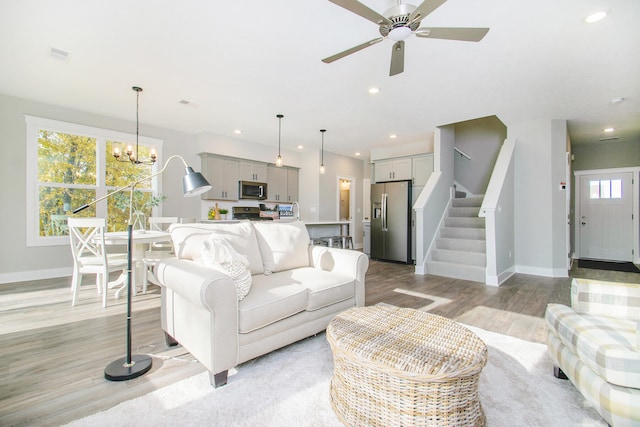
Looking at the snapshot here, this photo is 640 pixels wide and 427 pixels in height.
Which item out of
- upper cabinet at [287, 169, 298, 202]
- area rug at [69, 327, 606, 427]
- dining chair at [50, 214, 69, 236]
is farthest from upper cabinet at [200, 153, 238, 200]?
area rug at [69, 327, 606, 427]

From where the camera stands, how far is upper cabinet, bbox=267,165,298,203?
6949 mm

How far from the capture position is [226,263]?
1964 millimetres

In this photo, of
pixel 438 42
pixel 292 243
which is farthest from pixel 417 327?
pixel 438 42

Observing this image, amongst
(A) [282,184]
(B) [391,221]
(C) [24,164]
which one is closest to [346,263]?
(B) [391,221]

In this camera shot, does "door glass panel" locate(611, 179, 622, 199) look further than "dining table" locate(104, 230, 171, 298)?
Yes

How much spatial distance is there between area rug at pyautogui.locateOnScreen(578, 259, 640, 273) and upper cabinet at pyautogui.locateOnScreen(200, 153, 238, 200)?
742 centimetres

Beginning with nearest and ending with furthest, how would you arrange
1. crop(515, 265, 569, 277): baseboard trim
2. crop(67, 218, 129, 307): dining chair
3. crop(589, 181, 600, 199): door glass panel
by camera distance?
1. crop(67, 218, 129, 307): dining chair
2. crop(515, 265, 569, 277): baseboard trim
3. crop(589, 181, 600, 199): door glass panel

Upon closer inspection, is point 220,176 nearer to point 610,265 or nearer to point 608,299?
point 608,299

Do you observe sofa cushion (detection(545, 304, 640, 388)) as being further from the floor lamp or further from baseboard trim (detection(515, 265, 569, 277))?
baseboard trim (detection(515, 265, 569, 277))

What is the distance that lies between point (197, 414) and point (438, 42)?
3.44 meters

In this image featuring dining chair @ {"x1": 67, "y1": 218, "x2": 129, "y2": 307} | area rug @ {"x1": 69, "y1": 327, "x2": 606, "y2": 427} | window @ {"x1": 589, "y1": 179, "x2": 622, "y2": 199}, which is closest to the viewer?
area rug @ {"x1": 69, "y1": 327, "x2": 606, "y2": 427}

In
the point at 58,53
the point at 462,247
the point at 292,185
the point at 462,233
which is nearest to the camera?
the point at 58,53

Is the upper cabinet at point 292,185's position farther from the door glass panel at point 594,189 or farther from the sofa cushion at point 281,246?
the door glass panel at point 594,189

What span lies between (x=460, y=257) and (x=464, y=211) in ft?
4.49
